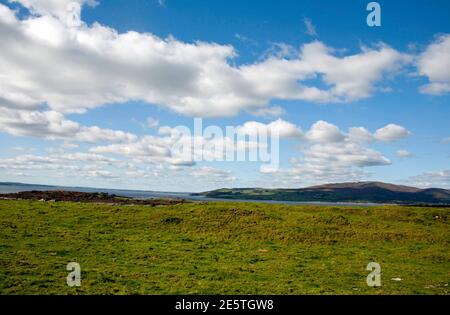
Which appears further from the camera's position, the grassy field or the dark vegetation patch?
the dark vegetation patch

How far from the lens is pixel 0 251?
25594mm

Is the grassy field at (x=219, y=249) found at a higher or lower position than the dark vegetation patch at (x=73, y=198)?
lower

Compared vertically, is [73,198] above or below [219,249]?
above

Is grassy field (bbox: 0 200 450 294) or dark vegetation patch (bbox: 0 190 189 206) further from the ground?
dark vegetation patch (bbox: 0 190 189 206)

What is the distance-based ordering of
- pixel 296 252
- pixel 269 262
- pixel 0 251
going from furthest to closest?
pixel 296 252
pixel 269 262
pixel 0 251

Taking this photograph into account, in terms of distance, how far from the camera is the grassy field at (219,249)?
20406mm

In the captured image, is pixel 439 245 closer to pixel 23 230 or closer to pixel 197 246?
pixel 197 246

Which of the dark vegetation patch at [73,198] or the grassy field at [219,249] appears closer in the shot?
the grassy field at [219,249]

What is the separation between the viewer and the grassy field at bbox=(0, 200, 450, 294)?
20.4m

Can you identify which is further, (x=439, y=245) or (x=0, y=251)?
(x=439, y=245)

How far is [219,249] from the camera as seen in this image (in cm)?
3291

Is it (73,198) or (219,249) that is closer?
(219,249)
